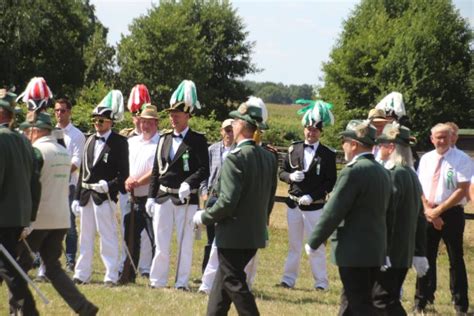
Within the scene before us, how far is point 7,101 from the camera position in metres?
8.38

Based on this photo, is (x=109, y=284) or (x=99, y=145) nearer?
(x=109, y=284)

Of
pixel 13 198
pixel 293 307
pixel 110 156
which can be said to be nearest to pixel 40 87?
pixel 110 156

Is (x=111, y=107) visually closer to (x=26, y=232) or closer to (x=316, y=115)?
(x=316, y=115)

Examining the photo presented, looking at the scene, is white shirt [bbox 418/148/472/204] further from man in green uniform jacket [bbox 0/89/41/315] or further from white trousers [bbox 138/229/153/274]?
man in green uniform jacket [bbox 0/89/41/315]

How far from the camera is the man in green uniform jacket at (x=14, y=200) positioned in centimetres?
802

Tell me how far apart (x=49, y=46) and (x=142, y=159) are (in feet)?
147

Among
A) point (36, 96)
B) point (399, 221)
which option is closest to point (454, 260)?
point (399, 221)

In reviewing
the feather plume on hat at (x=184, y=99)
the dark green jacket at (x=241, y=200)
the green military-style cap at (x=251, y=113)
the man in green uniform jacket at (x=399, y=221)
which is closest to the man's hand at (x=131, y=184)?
the feather plume on hat at (x=184, y=99)

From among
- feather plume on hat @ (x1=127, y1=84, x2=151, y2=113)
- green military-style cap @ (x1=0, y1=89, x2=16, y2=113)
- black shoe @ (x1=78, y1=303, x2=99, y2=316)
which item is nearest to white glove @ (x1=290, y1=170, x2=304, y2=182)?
feather plume on hat @ (x1=127, y1=84, x2=151, y2=113)

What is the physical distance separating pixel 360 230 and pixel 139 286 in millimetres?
4349

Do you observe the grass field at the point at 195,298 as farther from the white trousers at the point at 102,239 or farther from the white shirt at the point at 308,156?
the white shirt at the point at 308,156

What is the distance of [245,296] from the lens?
7.97 meters

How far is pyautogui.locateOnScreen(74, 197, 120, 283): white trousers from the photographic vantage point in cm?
1133

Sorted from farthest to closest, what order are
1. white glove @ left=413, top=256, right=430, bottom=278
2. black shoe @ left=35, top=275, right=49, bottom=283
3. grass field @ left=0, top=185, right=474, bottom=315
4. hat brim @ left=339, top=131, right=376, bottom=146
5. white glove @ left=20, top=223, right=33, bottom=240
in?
black shoe @ left=35, top=275, right=49, bottom=283 < grass field @ left=0, top=185, right=474, bottom=315 < white glove @ left=413, top=256, right=430, bottom=278 < white glove @ left=20, top=223, right=33, bottom=240 < hat brim @ left=339, top=131, right=376, bottom=146
